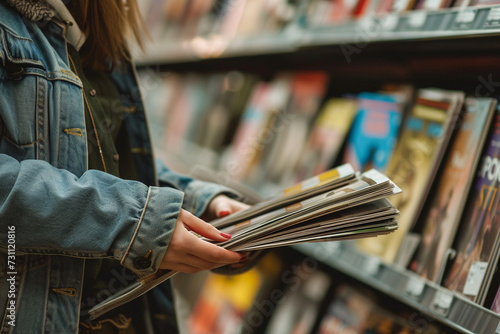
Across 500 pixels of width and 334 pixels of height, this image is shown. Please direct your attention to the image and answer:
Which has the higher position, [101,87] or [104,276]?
[101,87]

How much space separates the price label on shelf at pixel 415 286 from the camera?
3.00ft

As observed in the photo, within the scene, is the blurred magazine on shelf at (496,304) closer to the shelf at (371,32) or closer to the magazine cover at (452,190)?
the magazine cover at (452,190)

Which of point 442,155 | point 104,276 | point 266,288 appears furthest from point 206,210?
point 266,288

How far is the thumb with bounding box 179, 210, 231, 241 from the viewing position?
72cm

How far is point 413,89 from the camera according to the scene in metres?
1.30

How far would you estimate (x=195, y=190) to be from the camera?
40.6 inches

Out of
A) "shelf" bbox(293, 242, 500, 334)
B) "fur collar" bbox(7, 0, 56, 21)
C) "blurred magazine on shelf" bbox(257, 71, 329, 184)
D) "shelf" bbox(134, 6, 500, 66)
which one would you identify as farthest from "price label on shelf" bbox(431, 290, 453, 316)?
"fur collar" bbox(7, 0, 56, 21)

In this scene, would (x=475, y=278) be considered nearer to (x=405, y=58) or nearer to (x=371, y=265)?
(x=371, y=265)

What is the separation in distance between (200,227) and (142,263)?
0.34ft

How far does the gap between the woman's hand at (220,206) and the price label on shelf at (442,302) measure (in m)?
0.42

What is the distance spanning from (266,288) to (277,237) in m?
0.92

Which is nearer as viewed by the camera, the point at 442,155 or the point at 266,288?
the point at 442,155

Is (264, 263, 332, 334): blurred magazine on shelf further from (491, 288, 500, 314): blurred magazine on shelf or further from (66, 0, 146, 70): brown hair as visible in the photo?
(66, 0, 146, 70): brown hair

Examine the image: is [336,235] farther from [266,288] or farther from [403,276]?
[266,288]
